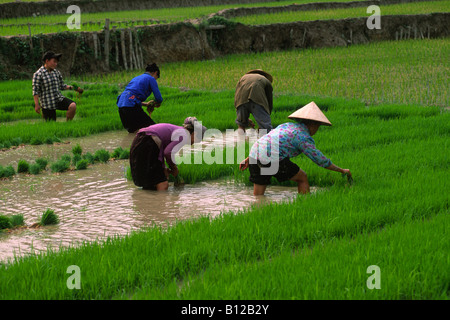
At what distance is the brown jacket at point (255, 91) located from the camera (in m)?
7.98

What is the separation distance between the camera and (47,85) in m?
9.12

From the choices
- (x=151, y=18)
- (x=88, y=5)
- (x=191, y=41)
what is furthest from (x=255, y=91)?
(x=88, y=5)

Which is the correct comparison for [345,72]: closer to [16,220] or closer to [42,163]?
[42,163]

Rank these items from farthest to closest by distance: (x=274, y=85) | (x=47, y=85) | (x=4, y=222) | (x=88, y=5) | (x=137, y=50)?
(x=88, y=5), (x=137, y=50), (x=274, y=85), (x=47, y=85), (x=4, y=222)

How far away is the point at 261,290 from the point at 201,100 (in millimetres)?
8149

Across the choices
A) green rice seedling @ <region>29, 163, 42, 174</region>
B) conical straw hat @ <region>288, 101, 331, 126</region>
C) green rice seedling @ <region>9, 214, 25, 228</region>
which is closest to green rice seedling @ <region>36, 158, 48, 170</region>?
green rice seedling @ <region>29, 163, 42, 174</region>

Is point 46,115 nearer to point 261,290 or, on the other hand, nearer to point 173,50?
point 261,290

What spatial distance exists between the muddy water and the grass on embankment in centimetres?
44

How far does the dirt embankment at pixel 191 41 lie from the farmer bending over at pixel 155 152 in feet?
34.6

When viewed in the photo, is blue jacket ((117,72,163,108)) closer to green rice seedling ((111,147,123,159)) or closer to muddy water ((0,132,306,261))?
green rice seedling ((111,147,123,159))

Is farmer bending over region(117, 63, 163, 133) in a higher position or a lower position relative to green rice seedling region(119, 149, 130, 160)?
higher

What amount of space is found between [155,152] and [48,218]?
1.46m

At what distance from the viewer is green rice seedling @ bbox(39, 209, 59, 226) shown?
15.7 feet
